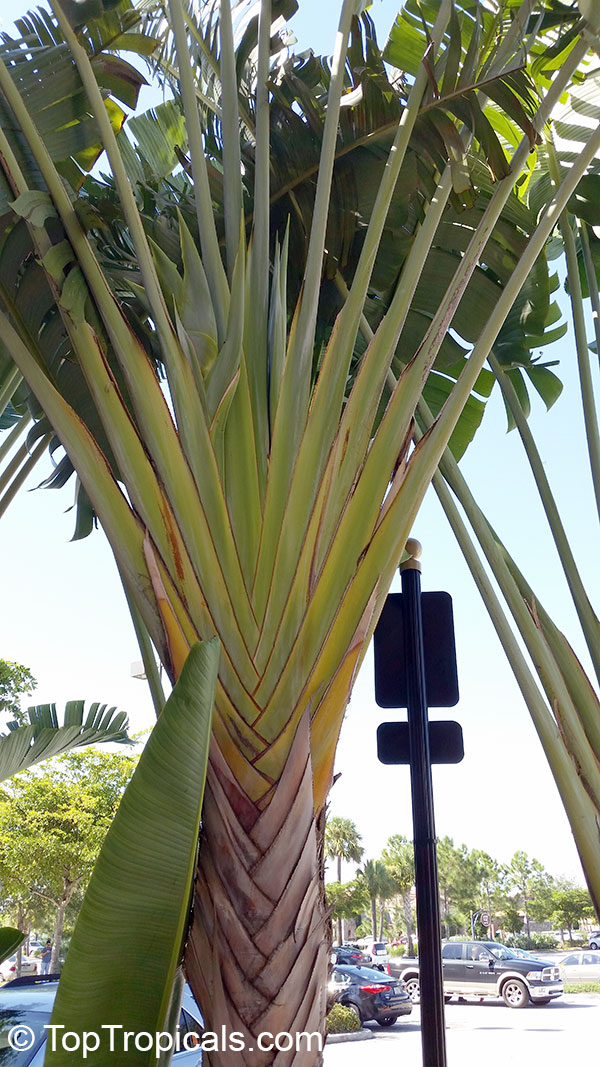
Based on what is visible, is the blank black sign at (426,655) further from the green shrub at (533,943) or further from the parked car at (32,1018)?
the green shrub at (533,943)

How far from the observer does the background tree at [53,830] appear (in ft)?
47.8

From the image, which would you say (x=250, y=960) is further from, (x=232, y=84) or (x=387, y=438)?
(x=232, y=84)

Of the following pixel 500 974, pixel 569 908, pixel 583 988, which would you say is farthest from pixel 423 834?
pixel 569 908

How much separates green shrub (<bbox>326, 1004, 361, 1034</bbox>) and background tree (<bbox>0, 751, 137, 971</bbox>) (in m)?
5.22

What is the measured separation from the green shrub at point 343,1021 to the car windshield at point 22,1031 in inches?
430

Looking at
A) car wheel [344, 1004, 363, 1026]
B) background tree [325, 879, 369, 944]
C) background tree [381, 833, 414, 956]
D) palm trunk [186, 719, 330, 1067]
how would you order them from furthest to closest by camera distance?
background tree [381, 833, 414, 956] < background tree [325, 879, 369, 944] < car wheel [344, 1004, 363, 1026] < palm trunk [186, 719, 330, 1067]

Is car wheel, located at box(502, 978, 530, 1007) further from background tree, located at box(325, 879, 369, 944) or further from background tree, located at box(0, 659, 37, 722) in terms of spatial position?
background tree, located at box(325, 879, 369, 944)

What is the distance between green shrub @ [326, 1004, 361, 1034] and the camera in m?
13.2

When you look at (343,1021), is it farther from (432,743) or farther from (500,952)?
(432,743)

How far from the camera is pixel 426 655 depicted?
237cm

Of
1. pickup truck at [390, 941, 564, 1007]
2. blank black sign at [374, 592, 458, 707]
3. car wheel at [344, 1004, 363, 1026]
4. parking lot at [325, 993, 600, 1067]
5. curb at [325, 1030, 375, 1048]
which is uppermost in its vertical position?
blank black sign at [374, 592, 458, 707]

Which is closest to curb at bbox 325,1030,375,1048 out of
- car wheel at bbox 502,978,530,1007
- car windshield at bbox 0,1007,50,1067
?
car wheel at bbox 502,978,530,1007

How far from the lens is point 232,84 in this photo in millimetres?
2152

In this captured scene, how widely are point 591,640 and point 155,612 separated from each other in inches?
50.9
